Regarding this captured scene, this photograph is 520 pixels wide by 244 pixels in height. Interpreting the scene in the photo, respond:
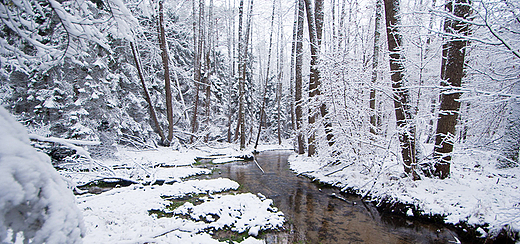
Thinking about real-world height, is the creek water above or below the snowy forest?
below

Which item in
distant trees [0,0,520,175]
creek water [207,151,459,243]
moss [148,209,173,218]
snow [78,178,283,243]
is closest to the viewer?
distant trees [0,0,520,175]

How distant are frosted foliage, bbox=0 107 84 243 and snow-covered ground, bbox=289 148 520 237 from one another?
548 centimetres

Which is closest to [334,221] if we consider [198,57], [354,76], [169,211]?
[169,211]

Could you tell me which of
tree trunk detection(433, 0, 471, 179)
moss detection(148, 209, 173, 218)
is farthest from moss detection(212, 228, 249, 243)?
tree trunk detection(433, 0, 471, 179)

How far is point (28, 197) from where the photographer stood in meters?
0.97

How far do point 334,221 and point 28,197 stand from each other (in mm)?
5590

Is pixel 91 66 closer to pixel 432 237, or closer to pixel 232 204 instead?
pixel 232 204

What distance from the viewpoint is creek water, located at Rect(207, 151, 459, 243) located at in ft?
14.8

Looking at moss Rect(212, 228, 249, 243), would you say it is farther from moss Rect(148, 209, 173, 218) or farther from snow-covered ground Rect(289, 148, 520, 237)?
snow-covered ground Rect(289, 148, 520, 237)

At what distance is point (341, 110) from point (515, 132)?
5670 millimetres

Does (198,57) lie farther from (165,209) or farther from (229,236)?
(229,236)

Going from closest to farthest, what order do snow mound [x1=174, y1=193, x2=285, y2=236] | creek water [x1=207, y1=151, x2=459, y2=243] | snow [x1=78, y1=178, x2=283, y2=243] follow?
1. snow [x1=78, y1=178, x2=283, y2=243]
2. creek water [x1=207, y1=151, x2=459, y2=243]
3. snow mound [x1=174, y1=193, x2=285, y2=236]

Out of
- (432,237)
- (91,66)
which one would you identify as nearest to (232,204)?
(432,237)

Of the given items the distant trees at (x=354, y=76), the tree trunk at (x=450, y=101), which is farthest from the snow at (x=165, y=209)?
the tree trunk at (x=450, y=101)
